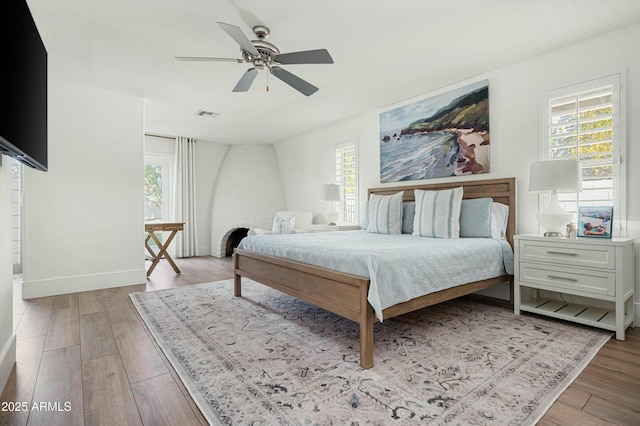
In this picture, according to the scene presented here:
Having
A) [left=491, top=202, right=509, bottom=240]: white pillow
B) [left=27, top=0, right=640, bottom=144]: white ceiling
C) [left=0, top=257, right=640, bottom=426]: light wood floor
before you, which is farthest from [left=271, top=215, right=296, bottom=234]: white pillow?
[left=491, top=202, right=509, bottom=240]: white pillow

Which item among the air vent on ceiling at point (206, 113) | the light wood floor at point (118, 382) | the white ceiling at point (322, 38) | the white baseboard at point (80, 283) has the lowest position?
the light wood floor at point (118, 382)

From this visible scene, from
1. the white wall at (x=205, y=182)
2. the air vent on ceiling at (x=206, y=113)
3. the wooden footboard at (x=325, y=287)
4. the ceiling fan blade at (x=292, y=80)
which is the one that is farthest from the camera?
the white wall at (x=205, y=182)

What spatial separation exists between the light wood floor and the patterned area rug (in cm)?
9

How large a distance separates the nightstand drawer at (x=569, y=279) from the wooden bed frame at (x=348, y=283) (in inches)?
11.1

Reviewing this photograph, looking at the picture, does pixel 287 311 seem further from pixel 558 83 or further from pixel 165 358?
pixel 558 83

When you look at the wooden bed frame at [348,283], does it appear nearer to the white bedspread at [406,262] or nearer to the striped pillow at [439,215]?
the white bedspread at [406,262]

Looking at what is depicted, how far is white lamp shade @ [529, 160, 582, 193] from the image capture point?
253 centimetres

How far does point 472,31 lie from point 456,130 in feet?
4.09

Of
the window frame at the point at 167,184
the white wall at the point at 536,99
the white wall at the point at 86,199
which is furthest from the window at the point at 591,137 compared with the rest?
the window frame at the point at 167,184

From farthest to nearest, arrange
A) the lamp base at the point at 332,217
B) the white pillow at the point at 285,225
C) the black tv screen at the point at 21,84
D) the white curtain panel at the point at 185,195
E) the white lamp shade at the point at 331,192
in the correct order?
the white curtain panel at the point at 185,195 < the white pillow at the point at 285,225 < the lamp base at the point at 332,217 < the white lamp shade at the point at 331,192 < the black tv screen at the point at 21,84

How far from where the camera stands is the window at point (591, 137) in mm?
2600

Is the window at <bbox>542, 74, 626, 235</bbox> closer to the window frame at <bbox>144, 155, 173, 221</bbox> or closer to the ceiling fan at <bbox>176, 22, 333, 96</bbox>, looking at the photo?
the ceiling fan at <bbox>176, 22, 333, 96</bbox>

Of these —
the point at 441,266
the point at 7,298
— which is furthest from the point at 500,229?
the point at 7,298

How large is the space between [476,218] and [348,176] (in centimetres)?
238
